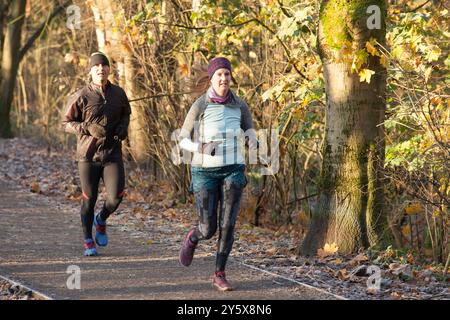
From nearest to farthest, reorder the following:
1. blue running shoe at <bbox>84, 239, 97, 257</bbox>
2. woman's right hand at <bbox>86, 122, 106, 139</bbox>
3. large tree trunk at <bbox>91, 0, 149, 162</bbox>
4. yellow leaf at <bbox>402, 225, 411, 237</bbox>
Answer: woman's right hand at <bbox>86, 122, 106, 139</bbox> → blue running shoe at <bbox>84, 239, 97, 257</bbox> → yellow leaf at <bbox>402, 225, 411, 237</bbox> → large tree trunk at <bbox>91, 0, 149, 162</bbox>

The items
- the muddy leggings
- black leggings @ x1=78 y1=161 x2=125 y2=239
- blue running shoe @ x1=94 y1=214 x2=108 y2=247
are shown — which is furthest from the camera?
blue running shoe @ x1=94 y1=214 x2=108 y2=247

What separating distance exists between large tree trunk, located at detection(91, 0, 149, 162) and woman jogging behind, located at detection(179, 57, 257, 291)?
7.62m

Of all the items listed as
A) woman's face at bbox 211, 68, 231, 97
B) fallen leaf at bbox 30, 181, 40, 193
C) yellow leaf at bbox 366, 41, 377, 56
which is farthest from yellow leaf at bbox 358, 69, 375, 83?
fallen leaf at bbox 30, 181, 40, 193

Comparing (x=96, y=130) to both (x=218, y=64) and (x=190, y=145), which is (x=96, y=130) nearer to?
(x=190, y=145)

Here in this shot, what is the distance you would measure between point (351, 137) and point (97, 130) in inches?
108

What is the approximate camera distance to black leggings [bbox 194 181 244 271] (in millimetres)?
8164

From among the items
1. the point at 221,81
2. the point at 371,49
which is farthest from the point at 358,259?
the point at 221,81

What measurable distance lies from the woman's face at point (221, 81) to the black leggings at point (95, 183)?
2.18 m

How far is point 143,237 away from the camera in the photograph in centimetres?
1173

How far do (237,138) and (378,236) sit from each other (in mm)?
2646

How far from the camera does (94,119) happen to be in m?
9.80

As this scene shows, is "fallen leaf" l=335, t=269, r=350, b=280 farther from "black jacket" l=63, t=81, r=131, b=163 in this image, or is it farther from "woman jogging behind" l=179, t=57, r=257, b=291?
"black jacket" l=63, t=81, r=131, b=163
